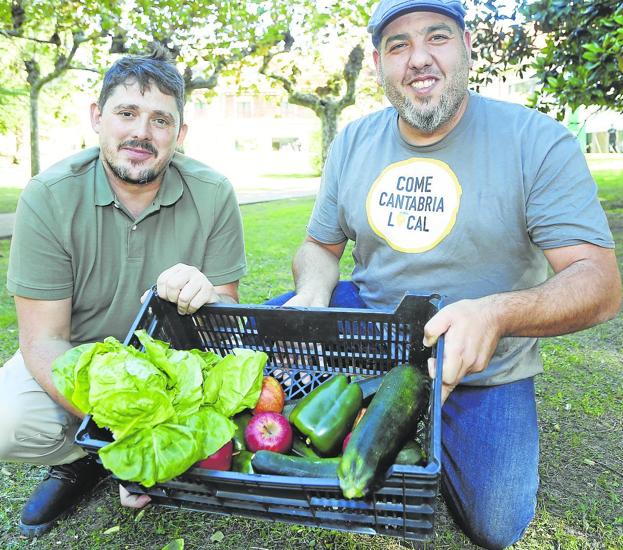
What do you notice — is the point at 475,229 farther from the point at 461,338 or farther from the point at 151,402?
the point at 151,402

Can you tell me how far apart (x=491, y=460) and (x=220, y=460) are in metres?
1.22

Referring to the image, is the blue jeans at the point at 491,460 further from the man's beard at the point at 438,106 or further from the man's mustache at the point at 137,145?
the man's mustache at the point at 137,145

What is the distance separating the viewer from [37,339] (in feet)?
8.91

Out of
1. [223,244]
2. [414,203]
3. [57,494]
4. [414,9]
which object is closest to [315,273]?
[223,244]

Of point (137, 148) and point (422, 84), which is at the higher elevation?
point (422, 84)

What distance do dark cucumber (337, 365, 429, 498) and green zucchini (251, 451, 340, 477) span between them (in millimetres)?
83

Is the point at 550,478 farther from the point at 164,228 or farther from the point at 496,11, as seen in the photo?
the point at 496,11

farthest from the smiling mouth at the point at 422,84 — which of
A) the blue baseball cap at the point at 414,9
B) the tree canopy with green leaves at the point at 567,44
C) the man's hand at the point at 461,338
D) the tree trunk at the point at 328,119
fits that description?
the tree trunk at the point at 328,119

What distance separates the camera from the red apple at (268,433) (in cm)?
206

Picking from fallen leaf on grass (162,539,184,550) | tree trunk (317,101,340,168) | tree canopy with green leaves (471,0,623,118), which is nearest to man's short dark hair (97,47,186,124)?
fallen leaf on grass (162,539,184,550)

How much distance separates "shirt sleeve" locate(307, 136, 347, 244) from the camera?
317cm

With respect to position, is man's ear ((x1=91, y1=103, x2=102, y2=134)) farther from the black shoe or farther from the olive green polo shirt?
the black shoe

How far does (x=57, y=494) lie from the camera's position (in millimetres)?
2709

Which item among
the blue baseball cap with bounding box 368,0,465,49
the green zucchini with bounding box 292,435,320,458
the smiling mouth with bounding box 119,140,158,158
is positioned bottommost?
the green zucchini with bounding box 292,435,320,458
